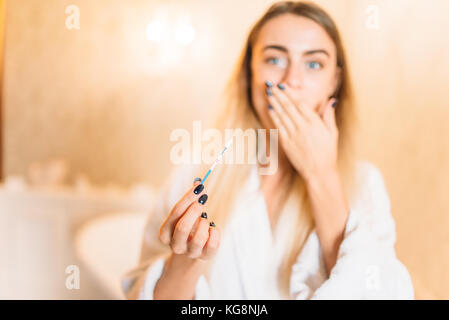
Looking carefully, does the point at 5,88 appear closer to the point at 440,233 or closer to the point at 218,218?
the point at 218,218

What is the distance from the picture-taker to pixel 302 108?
0.44 m

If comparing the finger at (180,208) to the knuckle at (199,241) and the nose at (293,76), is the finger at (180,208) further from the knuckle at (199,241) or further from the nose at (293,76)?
the nose at (293,76)

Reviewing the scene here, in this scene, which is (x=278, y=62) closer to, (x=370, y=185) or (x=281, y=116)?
(x=281, y=116)

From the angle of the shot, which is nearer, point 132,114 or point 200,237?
point 200,237

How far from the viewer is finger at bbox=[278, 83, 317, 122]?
1.43 ft

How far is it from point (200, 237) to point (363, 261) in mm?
182

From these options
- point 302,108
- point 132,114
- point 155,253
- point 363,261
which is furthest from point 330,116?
point 132,114

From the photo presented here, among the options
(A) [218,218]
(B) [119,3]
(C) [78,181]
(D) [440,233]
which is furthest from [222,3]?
(C) [78,181]

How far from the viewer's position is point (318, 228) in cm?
46

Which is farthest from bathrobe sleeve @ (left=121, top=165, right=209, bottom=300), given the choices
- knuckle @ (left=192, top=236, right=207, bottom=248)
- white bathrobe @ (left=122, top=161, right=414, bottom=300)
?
knuckle @ (left=192, top=236, right=207, bottom=248)

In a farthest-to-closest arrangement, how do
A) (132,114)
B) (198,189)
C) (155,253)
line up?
(132,114) → (155,253) → (198,189)

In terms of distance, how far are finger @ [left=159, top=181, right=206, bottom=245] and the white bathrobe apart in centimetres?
9

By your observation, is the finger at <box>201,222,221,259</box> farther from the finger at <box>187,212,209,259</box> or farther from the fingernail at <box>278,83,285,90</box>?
the fingernail at <box>278,83,285,90</box>

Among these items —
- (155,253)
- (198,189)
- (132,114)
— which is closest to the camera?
(198,189)
